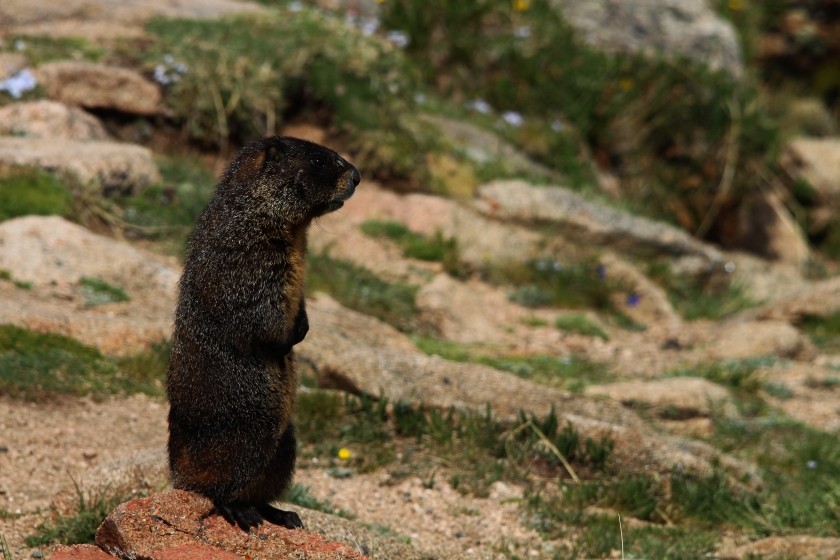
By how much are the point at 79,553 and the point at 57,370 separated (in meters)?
2.62

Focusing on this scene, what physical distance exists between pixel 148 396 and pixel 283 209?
2.68 m

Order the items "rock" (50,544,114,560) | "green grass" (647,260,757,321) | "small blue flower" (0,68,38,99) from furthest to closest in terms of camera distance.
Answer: "green grass" (647,260,757,321) → "small blue flower" (0,68,38,99) → "rock" (50,544,114,560)

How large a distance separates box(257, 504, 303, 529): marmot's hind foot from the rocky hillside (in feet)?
0.41

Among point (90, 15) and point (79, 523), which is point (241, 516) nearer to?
point (79, 523)

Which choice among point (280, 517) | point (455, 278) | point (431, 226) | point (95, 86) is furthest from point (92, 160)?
point (280, 517)

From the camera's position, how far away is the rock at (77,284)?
768 centimetres

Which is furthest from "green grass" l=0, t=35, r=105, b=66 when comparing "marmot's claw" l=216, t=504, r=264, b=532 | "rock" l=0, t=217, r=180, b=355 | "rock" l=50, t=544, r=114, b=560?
"rock" l=50, t=544, r=114, b=560

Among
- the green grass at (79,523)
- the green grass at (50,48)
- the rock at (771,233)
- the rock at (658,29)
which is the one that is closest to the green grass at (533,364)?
the green grass at (79,523)

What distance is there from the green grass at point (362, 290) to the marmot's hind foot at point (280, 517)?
176 inches

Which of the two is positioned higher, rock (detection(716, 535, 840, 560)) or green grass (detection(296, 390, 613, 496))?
rock (detection(716, 535, 840, 560))

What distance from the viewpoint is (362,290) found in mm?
10133

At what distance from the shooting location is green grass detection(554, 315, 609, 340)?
10.8 meters

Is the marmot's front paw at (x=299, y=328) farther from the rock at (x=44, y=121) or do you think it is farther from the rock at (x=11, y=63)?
the rock at (x=11, y=63)

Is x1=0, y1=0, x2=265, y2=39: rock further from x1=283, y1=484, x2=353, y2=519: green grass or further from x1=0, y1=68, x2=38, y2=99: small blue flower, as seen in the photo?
x1=283, y1=484, x2=353, y2=519: green grass
